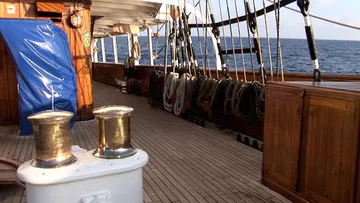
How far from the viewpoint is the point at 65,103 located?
4605 millimetres

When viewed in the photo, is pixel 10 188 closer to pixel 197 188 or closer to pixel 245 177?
pixel 197 188

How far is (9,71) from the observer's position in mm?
4969

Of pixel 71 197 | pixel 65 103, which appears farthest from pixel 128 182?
pixel 65 103

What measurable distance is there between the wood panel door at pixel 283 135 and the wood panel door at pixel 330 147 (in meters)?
0.08

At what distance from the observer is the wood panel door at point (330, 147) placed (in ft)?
6.49

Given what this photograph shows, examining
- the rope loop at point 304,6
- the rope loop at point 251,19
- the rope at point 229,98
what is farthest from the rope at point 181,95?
the rope loop at point 304,6

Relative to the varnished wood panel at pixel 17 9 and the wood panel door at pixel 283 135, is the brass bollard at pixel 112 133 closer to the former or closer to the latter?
the wood panel door at pixel 283 135

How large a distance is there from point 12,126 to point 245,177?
3.71 m

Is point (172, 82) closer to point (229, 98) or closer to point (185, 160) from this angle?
point (229, 98)

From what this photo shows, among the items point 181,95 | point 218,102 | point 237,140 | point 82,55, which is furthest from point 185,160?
point 82,55

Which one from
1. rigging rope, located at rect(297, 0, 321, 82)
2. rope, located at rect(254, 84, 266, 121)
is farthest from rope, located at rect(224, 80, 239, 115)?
rigging rope, located at rect(297, 0, 321, 82)

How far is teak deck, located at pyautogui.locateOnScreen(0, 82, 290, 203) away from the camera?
266 cm

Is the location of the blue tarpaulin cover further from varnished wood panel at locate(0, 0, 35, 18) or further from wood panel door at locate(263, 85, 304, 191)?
wood panel door at locate(263, 85, 304, 191)

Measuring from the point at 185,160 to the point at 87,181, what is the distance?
203cm
